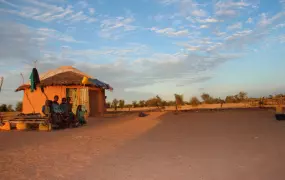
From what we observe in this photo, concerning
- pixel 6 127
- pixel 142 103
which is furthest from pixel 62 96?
pixel 142 103

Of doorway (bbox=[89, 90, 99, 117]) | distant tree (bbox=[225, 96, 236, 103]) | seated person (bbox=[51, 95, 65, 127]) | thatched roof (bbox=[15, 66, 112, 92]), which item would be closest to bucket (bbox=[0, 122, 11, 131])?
seated person (bbox=[51, 95, 65, 127])

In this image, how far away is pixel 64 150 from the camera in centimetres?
591

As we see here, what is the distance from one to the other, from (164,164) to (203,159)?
2.52 ft

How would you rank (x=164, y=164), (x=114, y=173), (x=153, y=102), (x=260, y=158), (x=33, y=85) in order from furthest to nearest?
(x=153, y=102) → (x=33, y=85) → (x=260, y=158) → (x=164, y=164) → (x=114, y=173)

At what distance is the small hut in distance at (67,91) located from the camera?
18141mm

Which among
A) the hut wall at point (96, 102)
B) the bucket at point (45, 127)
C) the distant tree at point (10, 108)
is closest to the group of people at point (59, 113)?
the bucket at point (45, 127)

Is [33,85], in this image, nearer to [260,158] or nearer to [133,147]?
[133,147]

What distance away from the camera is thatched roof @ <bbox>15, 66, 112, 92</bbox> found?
18000 millimetres

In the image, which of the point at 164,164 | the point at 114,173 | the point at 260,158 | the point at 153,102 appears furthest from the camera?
the point at 153,102

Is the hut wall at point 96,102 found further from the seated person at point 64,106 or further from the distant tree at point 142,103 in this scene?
the distant tree at point 142,103

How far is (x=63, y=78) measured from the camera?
1859 cm

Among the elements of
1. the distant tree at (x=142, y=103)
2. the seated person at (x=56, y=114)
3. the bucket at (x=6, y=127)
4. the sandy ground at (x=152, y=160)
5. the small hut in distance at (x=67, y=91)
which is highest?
the small hut in distance at (x=67, y=91)

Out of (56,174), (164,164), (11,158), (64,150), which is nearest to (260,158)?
(164,164)

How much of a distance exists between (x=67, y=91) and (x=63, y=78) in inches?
38.3
